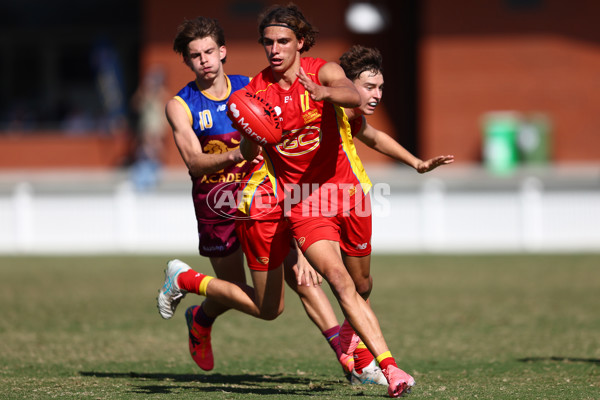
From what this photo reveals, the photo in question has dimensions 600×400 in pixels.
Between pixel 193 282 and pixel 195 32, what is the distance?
1748 millimetres

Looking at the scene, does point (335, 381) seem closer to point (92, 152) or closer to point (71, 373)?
point (71, 373)

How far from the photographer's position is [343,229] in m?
6.03

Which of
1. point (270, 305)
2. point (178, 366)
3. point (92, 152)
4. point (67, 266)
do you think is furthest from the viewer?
point (92, 152)

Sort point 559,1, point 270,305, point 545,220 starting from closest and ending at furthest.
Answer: point 270,305
point 545,220
point 559,1

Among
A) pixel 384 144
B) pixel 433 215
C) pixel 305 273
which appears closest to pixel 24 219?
pixel 433 215

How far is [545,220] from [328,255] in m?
10.7

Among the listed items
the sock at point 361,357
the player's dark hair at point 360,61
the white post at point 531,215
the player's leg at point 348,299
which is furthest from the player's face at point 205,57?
the white post at point 531,215

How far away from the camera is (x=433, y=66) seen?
20047 mm

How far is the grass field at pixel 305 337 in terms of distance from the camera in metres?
6.29

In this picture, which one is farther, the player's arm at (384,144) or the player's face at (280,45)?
the player's arm at (384,144)

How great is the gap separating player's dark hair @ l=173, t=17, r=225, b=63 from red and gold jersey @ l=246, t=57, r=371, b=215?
73 centimetres

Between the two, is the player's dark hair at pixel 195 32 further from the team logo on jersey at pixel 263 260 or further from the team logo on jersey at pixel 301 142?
the team logo on jersey at pixel 263 260

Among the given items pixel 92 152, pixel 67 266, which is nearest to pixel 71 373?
pixel 67 266

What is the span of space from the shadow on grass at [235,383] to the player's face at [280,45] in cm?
209
